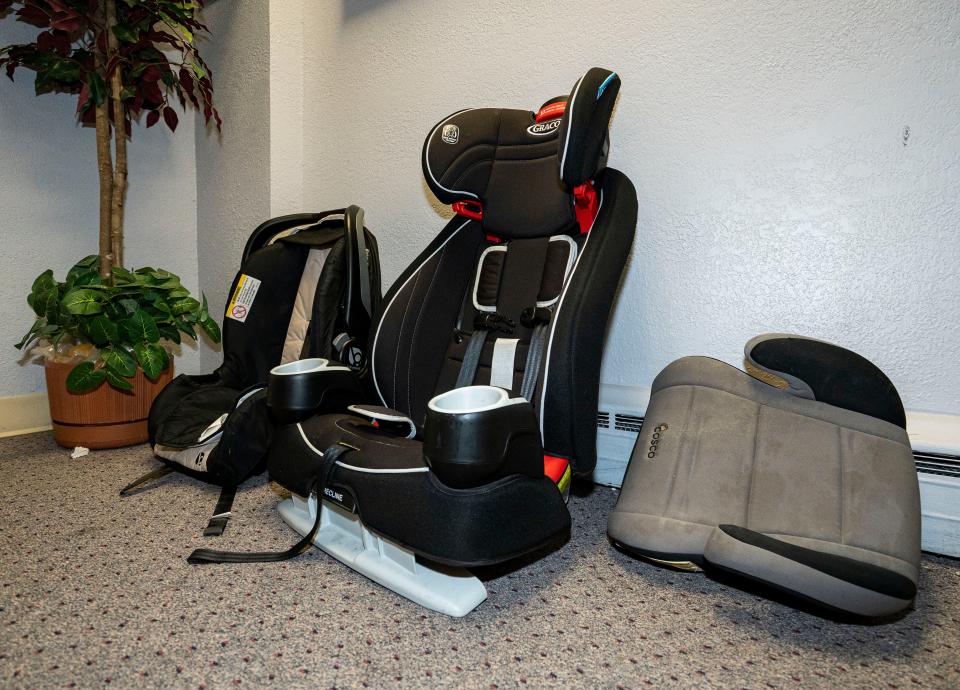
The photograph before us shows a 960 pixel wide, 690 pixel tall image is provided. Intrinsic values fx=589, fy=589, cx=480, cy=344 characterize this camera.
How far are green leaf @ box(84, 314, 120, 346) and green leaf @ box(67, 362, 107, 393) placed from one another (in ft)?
0.28

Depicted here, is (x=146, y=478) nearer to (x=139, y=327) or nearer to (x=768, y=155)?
(x=139, y=327)

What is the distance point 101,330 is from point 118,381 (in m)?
0.16

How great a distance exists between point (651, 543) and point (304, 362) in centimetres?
83

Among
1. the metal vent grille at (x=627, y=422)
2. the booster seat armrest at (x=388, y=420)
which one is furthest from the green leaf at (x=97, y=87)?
the metal vent grille at (x=627, y=422)

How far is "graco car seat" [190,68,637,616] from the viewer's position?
0.99 m

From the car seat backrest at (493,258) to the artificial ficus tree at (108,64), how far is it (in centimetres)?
118

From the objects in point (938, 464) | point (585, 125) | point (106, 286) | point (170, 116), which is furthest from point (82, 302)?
point (938, 464)

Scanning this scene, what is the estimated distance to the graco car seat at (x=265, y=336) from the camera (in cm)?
160

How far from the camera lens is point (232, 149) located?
237 cm

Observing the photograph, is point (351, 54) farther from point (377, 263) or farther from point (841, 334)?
point (841, 334)

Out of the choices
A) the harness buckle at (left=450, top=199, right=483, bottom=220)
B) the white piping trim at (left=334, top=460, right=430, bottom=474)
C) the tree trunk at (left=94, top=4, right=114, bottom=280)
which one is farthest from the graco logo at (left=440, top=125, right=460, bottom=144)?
the tree trunk at (left=94, top=4, right=114, bottom=280)

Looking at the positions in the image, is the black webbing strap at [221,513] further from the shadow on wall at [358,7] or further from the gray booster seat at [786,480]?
the shadow on wall at [358,7]

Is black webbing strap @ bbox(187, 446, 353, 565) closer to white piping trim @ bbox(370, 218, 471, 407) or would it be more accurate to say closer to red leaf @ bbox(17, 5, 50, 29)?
white piping trim @ bbox(370, 218, 471, 407)

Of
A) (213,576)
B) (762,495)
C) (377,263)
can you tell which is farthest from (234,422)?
(762,495)
